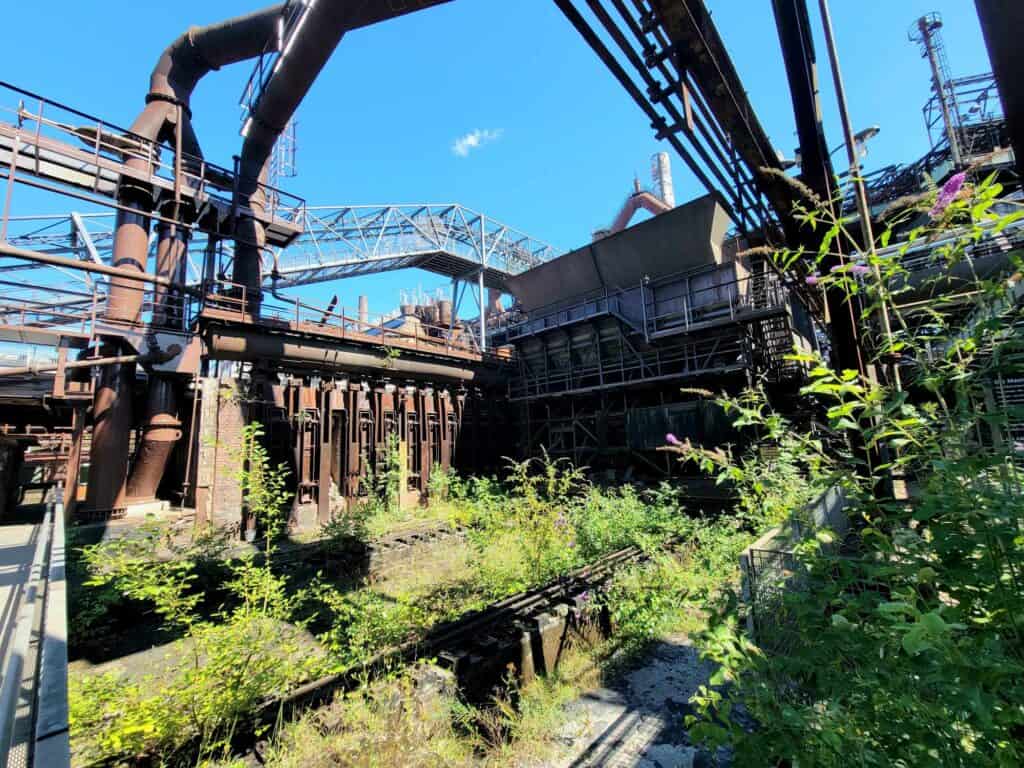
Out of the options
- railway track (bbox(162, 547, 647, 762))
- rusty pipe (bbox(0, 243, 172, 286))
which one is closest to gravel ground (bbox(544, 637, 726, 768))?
railway track (bbox(162, 547, 647, 762))

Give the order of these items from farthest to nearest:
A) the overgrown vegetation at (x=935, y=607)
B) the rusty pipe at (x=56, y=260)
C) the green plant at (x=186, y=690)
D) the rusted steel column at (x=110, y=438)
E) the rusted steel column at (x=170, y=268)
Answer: the rusted steel column at (x=170, y=268), the rusted steel column at (x=110, y=438), the rusty pipe at (x=56, y=260), the green plant at (x=186, y=690), the overgrown vegetation at (x=935, y=607)

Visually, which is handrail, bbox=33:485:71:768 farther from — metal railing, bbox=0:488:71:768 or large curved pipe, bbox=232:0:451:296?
large curved pipe, bbox=232:0:451:296

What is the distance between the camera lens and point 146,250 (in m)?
10.5

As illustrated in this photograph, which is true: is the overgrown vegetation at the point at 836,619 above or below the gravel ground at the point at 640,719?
above

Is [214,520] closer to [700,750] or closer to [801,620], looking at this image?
[700,750]

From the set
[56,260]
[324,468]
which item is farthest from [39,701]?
[324,468]

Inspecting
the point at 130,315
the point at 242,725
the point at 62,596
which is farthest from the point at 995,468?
the point at 130,315

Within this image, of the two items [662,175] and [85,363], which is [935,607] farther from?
[662,175]

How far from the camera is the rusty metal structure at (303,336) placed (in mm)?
8492

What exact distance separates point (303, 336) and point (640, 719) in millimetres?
10717

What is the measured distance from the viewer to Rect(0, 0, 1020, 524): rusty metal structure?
8492mm

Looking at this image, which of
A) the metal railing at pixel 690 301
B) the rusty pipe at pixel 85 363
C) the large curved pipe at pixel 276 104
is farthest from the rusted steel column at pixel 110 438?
the metal railing at pixel 690 301

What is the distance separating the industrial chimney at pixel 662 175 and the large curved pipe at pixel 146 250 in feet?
103

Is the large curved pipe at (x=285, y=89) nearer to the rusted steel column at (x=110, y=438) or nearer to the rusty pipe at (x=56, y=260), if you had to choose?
the rusty pipe at (x=56, y=260)
